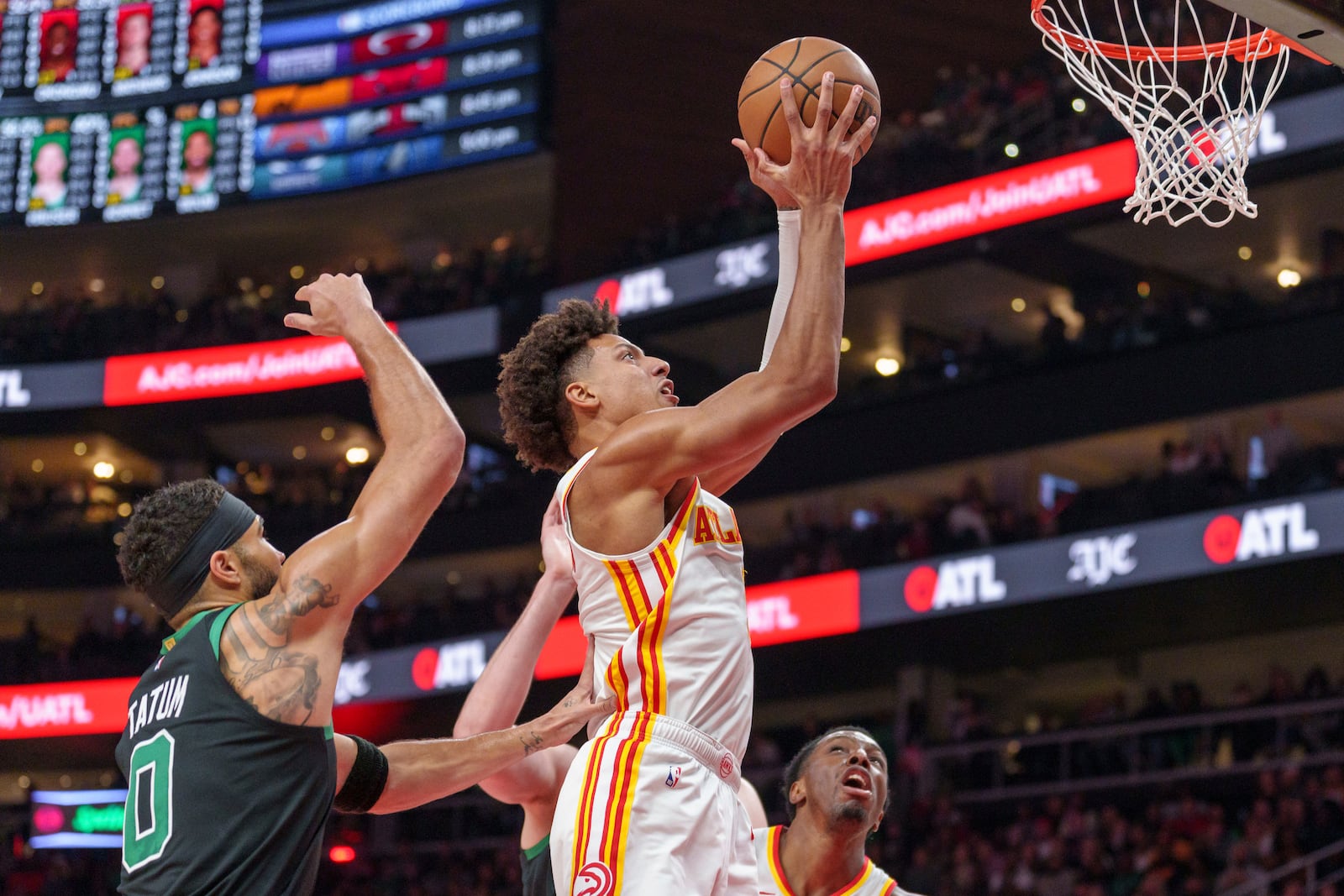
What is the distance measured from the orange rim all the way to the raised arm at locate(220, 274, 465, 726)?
133 inches

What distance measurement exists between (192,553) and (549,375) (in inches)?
40.6

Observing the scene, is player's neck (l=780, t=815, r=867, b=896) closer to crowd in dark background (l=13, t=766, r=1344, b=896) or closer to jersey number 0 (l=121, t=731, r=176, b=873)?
jersey number 0 (l=121, t=731, r=176, b=873)

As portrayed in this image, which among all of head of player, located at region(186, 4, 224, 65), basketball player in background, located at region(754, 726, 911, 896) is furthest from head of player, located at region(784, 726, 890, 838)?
head of player, located at region(186, 4, 224, 65)

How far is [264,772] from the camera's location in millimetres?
3104

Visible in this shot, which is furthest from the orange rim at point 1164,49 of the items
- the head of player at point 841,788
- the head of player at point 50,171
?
the head of player at point 50,171

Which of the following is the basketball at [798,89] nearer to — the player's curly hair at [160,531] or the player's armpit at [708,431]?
the player's armpit at [708,431]

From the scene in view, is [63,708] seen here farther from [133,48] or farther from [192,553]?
[192,553]

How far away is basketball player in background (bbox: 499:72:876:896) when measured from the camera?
3.45 metres

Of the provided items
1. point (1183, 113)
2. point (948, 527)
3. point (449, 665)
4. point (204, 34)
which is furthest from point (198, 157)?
point (1183, 113)

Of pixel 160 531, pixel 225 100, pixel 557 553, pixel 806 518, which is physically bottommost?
pixel 160 531

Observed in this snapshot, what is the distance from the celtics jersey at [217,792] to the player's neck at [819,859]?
2.18m

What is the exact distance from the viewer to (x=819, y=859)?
5.03 m

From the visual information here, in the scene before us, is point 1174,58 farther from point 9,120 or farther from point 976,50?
point 9,120

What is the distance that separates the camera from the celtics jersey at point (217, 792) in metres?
3.03
